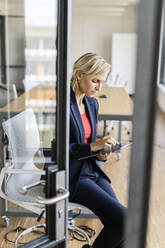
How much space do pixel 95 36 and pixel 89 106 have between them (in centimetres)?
786

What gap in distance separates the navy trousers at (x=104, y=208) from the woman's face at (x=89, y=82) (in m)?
0.45

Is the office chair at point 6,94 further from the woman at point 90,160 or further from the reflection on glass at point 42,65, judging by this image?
the woman at point 90,160

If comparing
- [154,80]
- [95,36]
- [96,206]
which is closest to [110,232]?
[96,206]

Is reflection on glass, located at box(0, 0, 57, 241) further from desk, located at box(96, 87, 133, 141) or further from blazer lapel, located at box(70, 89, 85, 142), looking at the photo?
desk, located at box(96, 87, 133, 141)

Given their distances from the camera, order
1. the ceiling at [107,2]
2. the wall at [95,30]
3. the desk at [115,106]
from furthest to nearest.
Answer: the wall at [95,30] < the ceiling at [107,2] < the desk at [115,106]

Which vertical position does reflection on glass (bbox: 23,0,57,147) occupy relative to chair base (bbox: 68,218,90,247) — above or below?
above

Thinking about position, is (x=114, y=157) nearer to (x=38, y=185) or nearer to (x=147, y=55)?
(x=38, y=185)

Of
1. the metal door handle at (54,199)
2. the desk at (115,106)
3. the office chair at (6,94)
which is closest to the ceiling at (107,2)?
the desk at (115,106)

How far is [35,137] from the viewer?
1824mm

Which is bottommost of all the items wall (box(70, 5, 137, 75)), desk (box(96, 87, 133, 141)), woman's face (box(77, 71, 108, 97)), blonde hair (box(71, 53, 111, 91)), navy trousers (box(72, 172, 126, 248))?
navy trousers (box(72, 172, 126, 248))

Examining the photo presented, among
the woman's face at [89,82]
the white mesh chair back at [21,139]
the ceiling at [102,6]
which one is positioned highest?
the ceiling at [102,6]

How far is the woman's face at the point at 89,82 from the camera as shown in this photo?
1784mm

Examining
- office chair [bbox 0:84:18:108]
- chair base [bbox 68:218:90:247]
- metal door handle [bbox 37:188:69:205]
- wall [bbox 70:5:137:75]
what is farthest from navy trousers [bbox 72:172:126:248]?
wall [bbox 70:5:137:75]

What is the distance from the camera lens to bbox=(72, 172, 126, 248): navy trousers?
5.37 ft
